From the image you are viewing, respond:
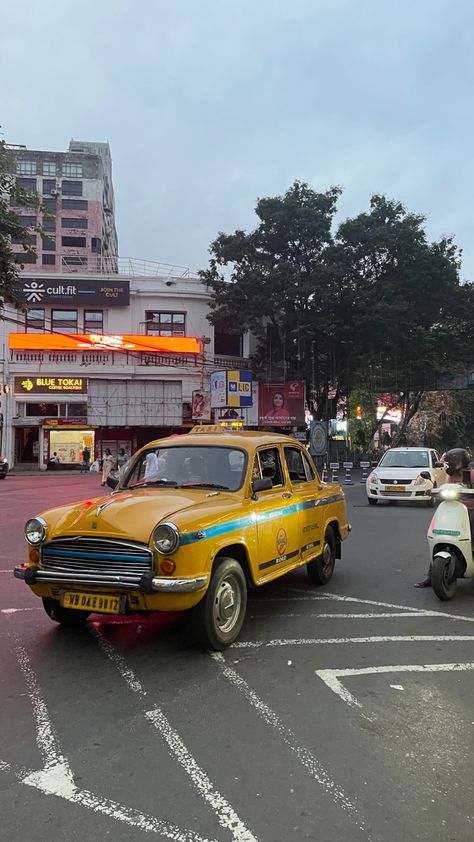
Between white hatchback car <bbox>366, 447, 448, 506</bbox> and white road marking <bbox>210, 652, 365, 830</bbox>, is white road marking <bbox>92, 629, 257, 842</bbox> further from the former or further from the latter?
white hatchback car <bbox>366, 447, 448, 506</bbox>

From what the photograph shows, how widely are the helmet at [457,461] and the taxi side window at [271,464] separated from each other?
196 centimetres

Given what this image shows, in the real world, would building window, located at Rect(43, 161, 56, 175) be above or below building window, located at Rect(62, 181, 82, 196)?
above

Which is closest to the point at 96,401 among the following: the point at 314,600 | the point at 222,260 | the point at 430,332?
the point at 222,260

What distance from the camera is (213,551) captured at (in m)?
4.53

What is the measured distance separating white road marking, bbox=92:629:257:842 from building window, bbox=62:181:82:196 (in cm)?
8020

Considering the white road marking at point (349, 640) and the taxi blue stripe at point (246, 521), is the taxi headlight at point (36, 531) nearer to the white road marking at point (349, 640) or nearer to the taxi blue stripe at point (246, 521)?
the taxi blue stripe at point (246, 521)

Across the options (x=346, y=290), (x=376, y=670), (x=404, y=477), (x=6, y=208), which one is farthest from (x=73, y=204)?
(x=376, y=670)

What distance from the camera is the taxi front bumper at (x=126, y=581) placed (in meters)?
4.24

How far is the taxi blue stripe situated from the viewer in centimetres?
437

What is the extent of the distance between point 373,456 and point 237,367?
13.3 metres

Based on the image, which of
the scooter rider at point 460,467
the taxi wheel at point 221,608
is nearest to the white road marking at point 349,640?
the taxi wheel at point 221,608

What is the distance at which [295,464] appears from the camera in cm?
675

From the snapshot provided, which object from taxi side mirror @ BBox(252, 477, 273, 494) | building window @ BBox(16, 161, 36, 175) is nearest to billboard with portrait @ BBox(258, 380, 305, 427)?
taxi side mirror @ BBox(252, 477, 273, 494)

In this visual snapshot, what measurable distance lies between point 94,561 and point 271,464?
7.20 feet
